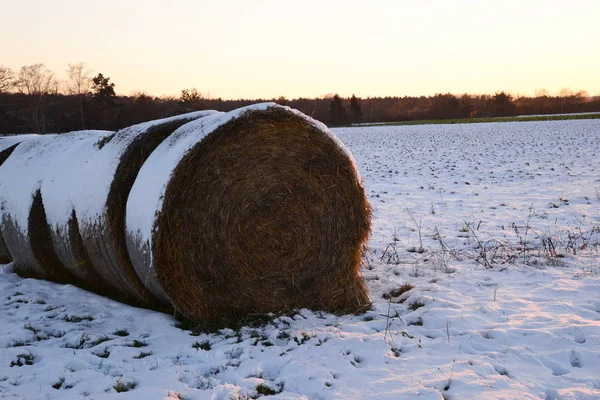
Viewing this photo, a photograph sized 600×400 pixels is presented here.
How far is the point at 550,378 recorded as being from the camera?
3.59m

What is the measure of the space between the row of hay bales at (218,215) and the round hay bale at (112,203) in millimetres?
13

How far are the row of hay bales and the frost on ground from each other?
0.35m

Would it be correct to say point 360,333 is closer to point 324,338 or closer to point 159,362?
point 324,338

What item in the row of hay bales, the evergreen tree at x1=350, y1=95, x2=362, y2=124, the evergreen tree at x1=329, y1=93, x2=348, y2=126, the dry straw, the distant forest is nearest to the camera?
the row of hay bales

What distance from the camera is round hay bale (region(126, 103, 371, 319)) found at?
14.6ft

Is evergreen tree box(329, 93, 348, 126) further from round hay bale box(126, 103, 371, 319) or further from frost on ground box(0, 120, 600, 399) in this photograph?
round hay bale box(126, 103, 371, 319)

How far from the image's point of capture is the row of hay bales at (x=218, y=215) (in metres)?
4.48

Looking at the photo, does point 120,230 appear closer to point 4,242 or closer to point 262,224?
point 262,224

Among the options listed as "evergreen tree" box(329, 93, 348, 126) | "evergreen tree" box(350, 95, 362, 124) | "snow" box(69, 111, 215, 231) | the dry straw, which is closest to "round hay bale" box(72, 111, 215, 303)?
"snow" box(69, 111, 215, 231)

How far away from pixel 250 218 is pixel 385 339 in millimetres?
1638

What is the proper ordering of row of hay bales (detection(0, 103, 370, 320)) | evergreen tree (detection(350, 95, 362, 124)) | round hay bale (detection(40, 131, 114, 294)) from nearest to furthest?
row of hay bales (detection(0, 103, 370, 320)), round hay bale (detection(40, 131, 114, 294)), evergreen tree (detection(350, 95, 362, 124))

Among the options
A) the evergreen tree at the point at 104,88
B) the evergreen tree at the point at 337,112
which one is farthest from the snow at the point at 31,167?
the evergreen tree at the point at 337,112

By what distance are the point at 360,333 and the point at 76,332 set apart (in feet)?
8.13

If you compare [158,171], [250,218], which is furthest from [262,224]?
[158,171]
